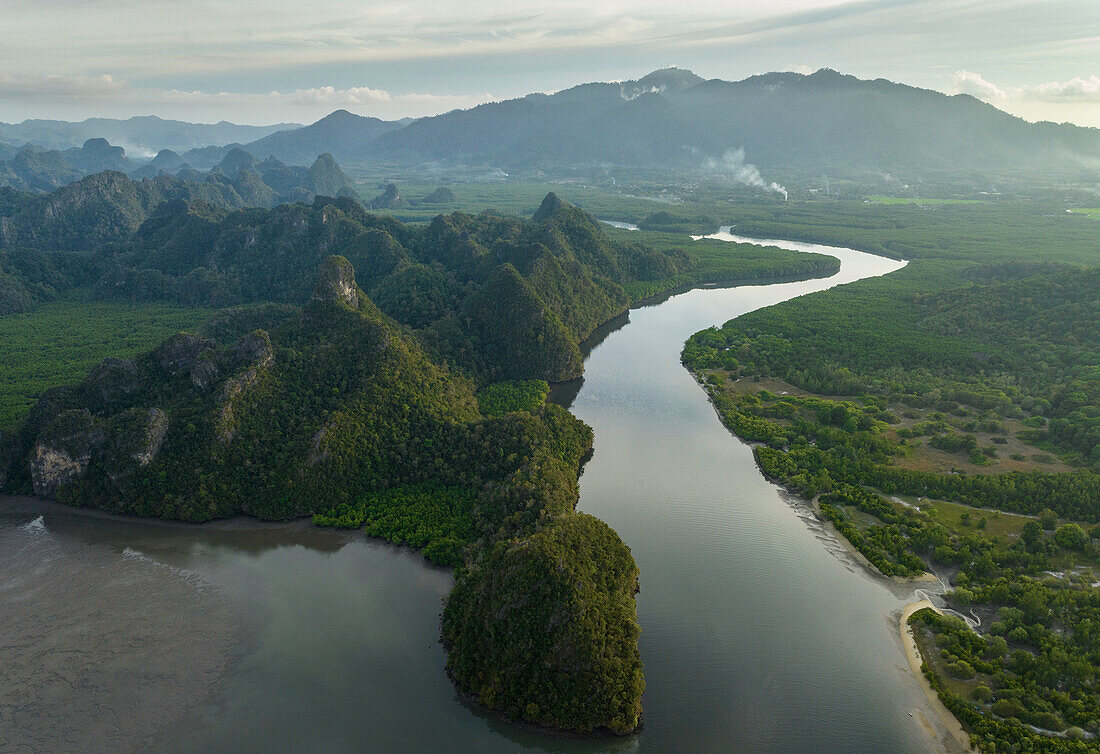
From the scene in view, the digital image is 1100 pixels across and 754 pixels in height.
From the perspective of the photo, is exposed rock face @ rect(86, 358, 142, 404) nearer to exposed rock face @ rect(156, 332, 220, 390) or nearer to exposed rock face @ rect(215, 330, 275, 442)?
exposed rock face @ rect(156, 332, 220, 390)

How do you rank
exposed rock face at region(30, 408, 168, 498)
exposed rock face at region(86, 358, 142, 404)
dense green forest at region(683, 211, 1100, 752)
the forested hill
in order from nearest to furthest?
the forested hill < dense green forest at region(683, 211, 1100, 752) < exposed rock face at region(30, 408, 168, 498) < exposed rock face at region(86, 358, 142, 404)

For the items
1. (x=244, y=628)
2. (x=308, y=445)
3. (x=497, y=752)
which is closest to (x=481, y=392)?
(x=308, y=445)

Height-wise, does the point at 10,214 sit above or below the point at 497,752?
above

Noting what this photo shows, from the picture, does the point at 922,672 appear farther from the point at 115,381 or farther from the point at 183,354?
the point at 115,381

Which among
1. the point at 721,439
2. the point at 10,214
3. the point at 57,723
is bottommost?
the point at 57,723

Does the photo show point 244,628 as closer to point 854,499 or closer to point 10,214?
point 854,499

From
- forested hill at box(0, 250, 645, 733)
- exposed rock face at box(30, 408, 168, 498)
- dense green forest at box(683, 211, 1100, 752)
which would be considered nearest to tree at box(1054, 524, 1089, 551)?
dense green forest at box(683, 211, 1100, 752)
